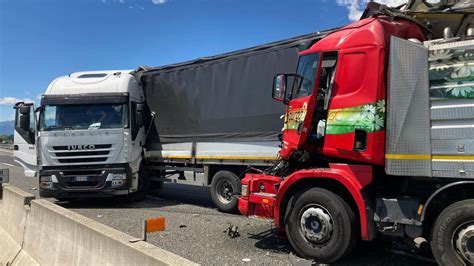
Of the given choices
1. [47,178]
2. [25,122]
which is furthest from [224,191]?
[25,122]

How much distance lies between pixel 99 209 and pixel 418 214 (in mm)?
7974

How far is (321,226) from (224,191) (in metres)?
4.61

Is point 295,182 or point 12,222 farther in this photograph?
point 12,222

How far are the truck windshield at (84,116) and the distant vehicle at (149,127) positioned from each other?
0.03 m

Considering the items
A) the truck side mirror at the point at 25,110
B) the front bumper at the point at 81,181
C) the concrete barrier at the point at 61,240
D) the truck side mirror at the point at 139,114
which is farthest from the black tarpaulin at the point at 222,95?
the concrete barrier at the point at 61,240

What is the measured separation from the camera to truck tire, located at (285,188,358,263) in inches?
221

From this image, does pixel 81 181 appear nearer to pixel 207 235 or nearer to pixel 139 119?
pixel 139 119

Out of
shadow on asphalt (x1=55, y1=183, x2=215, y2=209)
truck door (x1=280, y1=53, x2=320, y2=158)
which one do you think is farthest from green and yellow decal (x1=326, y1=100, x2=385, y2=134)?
shadow on asphalt (x1=55, y1=183, x2=215, y2=209)

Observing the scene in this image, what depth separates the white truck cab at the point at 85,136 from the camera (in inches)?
431

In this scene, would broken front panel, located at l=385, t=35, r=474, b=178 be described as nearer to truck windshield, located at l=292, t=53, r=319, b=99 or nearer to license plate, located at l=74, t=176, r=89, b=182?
truck windshield, located at l=292, t=53, r=319, b=99

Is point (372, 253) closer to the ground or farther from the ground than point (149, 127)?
closer to the ground

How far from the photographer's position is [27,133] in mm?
11609

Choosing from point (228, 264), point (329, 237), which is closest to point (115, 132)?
point (228, 264)

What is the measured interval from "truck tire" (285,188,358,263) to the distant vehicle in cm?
311
